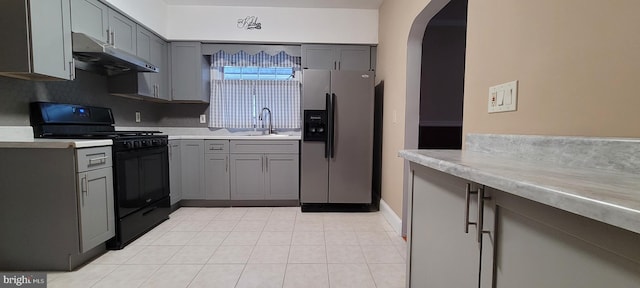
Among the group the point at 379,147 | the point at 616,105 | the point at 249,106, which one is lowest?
the point at 379,147

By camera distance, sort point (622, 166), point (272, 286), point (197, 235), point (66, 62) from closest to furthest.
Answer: point (622, 166) < point (272, 286) < point (66, 62) < point (197, 235)

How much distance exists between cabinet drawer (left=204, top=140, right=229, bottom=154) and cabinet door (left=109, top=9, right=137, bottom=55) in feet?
4.04

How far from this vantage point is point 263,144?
10.6 feet

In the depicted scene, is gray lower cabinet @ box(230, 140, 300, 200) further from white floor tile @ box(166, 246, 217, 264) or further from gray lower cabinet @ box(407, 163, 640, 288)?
gray lower cabinet @ box(407, 163, 640, 288)

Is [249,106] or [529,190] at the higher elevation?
[249,106]

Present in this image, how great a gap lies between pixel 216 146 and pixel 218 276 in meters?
1.80

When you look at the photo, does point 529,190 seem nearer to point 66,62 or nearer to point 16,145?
point 16,145

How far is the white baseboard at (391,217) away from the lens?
8.00 feet

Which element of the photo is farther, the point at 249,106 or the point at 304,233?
the point at 249,106

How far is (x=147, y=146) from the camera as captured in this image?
8.00ft

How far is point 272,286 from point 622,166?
65.4 inches

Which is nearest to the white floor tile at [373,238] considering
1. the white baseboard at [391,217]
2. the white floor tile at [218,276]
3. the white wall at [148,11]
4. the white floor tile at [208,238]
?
the white baseboard at [391,217]

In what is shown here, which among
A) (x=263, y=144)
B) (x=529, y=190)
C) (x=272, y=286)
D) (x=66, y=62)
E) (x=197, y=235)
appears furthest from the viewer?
(x=263, y=144)

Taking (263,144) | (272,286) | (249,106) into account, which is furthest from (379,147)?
(272,286)
